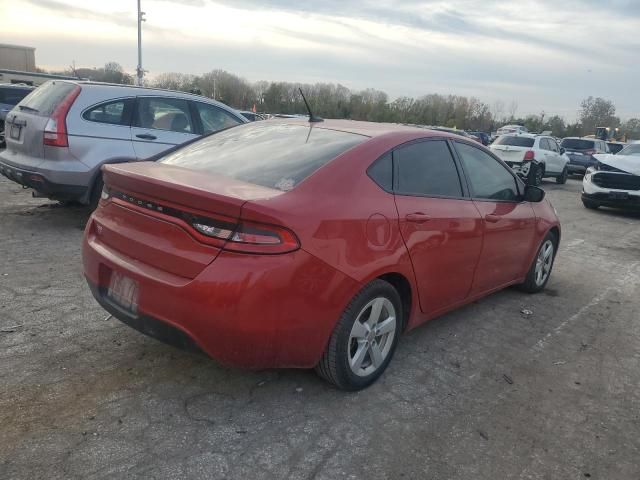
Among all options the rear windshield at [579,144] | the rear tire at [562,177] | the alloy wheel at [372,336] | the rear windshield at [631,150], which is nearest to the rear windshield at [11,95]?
the alloy wheel at [372,336]

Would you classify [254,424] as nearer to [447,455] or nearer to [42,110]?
[447,455]

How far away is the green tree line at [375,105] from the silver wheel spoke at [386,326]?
46338 mm

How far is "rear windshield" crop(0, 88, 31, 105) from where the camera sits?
46.7 feet

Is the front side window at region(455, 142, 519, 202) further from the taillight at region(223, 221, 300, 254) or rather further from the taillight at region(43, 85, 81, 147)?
the taillight at region(43, 85, 81, 147)

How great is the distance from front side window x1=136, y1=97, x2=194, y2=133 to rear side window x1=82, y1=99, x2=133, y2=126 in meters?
0.14

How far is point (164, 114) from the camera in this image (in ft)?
22.6

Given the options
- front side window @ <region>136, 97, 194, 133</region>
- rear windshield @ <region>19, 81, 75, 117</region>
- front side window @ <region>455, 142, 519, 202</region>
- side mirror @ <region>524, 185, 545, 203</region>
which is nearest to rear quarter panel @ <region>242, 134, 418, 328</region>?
front side window @ <region>455, 142, 519, 202</region>

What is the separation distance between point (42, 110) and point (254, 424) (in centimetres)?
502

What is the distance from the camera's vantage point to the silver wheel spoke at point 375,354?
3227 millimetres

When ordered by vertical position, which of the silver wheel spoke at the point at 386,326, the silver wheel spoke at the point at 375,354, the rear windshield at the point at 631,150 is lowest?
the silver wheel spoke at the point at 375,354

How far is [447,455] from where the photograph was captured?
269 centimetres

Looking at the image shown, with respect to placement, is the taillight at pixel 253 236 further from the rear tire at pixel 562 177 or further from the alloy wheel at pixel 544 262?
the rear tire at pixel 562 177

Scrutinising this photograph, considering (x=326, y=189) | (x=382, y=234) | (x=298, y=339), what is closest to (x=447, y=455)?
(x=298, y=339)

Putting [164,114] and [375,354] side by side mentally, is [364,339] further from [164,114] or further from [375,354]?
[164,114]
